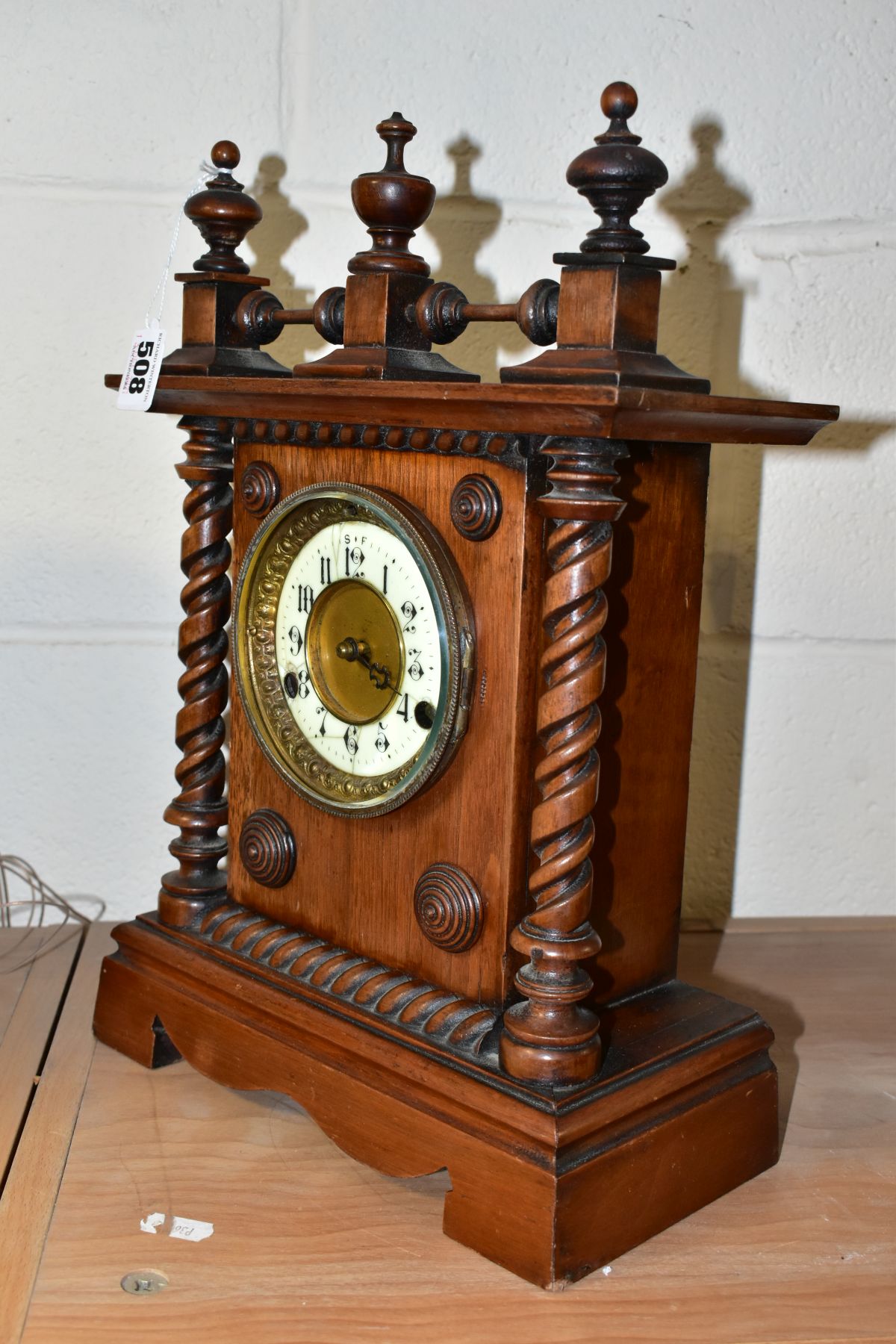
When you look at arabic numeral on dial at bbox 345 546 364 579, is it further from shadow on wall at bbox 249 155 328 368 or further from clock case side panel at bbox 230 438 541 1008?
shadow on wall at bbox 249 155 328 368

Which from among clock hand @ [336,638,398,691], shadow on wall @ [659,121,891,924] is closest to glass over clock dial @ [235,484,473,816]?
clock hand @ [336,638,398,691]

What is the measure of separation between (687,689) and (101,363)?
0.77 m

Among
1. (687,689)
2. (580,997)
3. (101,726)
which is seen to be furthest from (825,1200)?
(101,726)

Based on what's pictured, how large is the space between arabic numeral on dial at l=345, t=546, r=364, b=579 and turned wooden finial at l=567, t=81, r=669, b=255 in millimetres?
280

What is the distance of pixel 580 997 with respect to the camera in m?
0.98

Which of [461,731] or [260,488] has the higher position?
[260,488]

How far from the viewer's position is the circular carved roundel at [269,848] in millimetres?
1199

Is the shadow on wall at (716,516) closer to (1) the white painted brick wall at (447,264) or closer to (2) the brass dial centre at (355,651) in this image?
(1) the white painted brick wall at (447,264)

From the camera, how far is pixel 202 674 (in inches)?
49.5

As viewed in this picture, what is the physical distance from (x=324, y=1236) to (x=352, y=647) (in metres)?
0.41

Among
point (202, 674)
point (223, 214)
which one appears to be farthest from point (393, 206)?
point (202, 674)

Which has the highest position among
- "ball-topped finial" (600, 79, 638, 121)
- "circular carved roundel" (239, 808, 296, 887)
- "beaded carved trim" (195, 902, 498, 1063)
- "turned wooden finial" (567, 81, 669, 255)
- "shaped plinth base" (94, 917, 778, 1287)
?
"ball-topped finial" (600, 79, 638, 121)

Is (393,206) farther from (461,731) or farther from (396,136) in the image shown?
(461,731)

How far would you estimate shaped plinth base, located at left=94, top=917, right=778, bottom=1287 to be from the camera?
95 cm
